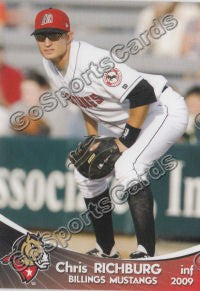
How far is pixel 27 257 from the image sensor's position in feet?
17.7

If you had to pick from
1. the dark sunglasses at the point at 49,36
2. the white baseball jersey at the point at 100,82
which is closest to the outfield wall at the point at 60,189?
the white baseball jersey at the point at 100,82

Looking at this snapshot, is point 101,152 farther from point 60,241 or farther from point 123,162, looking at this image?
point 60,241

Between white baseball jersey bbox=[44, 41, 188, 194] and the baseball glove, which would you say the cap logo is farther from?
the baseball glove

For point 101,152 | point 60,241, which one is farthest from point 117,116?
point 60,241

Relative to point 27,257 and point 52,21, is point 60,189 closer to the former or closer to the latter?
point 27,257

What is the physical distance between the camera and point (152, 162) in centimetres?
536

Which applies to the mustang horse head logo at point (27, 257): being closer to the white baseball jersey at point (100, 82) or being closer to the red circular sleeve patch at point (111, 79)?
the white baseball jersey at point (100, 82)

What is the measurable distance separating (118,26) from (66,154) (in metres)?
0.75

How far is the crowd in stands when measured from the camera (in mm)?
5344

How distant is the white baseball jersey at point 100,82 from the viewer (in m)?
5.25

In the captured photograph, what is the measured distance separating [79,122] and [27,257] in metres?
0.77

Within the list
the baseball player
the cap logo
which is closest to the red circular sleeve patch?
the baseball player

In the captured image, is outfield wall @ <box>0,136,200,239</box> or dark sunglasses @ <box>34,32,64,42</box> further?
outfield wall @ <box>0,136,200,239</box>

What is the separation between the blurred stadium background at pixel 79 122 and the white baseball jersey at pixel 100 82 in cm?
6
